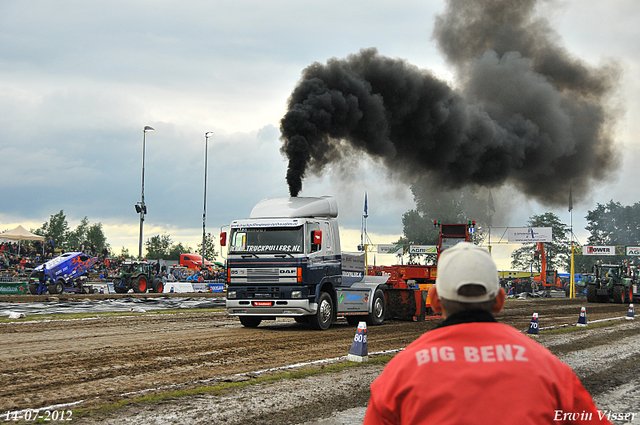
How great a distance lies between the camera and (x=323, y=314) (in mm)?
13969

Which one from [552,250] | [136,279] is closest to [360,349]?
[136,279]

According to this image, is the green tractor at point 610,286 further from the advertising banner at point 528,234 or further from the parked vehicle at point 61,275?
the parked vehicle at point 61,275

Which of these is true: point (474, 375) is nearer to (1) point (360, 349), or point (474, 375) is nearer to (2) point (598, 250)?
(1) point (360, 349)

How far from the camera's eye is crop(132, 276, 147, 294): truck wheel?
31.2 meters

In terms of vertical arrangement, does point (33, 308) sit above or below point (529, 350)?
below

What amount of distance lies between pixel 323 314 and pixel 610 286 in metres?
25.0

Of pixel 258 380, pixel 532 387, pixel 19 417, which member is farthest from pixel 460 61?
pixel 532 387

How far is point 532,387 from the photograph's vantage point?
1.83 meters

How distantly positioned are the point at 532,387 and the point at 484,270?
397 mm

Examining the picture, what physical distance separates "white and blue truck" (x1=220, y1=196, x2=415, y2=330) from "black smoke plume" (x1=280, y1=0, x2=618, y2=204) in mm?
9595

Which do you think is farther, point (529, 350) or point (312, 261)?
point (312, 261)

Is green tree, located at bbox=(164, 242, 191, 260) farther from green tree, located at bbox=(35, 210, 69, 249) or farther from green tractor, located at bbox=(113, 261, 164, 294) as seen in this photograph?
green tractor, located at bbox=(113, 261, 164, 294)

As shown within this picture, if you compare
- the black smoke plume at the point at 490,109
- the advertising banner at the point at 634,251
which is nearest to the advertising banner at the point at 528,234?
the advertising banner at the point at 634,251

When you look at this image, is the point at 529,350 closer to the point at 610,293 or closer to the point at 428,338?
the point at 428,338
